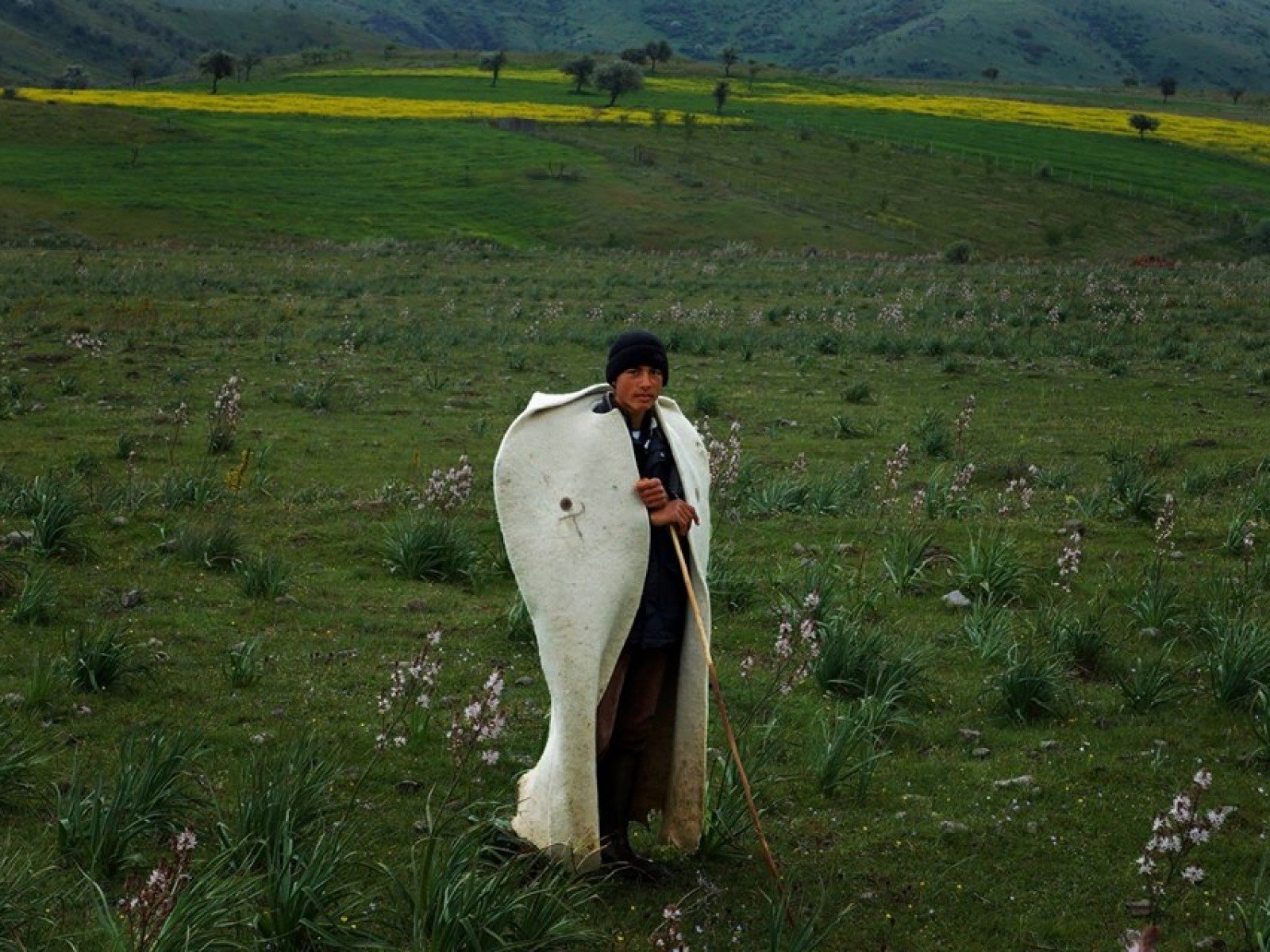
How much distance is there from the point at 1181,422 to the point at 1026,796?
13.8 m

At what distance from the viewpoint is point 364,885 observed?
20.1 feet

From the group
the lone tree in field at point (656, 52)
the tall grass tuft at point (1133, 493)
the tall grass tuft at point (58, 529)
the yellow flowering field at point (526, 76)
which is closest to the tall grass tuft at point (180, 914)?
the tall grass tuft at point (58, 529)

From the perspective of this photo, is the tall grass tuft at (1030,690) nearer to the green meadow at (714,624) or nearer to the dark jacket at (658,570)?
the green meadow at (714,624)

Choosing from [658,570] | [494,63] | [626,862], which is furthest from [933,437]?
[494,63]

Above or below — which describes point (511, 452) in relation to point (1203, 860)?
above

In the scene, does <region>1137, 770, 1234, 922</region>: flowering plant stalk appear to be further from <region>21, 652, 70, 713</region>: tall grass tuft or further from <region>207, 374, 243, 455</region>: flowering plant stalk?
<region>207, 374, 243, 455</region>: flowering plant stalk

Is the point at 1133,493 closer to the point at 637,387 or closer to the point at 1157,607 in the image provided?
the point at 1157,607

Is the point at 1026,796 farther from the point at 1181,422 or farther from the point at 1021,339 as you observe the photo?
the point at 1021,339

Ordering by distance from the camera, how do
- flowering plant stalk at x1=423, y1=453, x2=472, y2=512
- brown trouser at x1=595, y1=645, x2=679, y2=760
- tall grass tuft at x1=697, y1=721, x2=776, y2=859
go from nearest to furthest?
1. brown trouser at x1=595, y1=645, x2=679, y2=760
2. tall grass tuft at x1=697, y1=721, x2=776, y2=859
3. flowering plant stalk at x1=423, y1=453, x2=472, y2=512

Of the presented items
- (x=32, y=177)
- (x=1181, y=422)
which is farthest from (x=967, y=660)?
(x=32, y=177)

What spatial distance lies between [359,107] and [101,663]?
85815 mm

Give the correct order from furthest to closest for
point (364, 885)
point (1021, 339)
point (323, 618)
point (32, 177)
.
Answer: point (32, 177) < point (1021, 339) < point (323, 618) < point (364, 885)

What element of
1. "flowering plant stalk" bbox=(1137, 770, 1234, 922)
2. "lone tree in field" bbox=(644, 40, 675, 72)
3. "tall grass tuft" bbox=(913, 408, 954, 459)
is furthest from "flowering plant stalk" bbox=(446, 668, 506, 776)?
"lone tree in field" bbox=(644, 40, 675, 72)

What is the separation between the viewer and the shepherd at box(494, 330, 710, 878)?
19.9 ft
